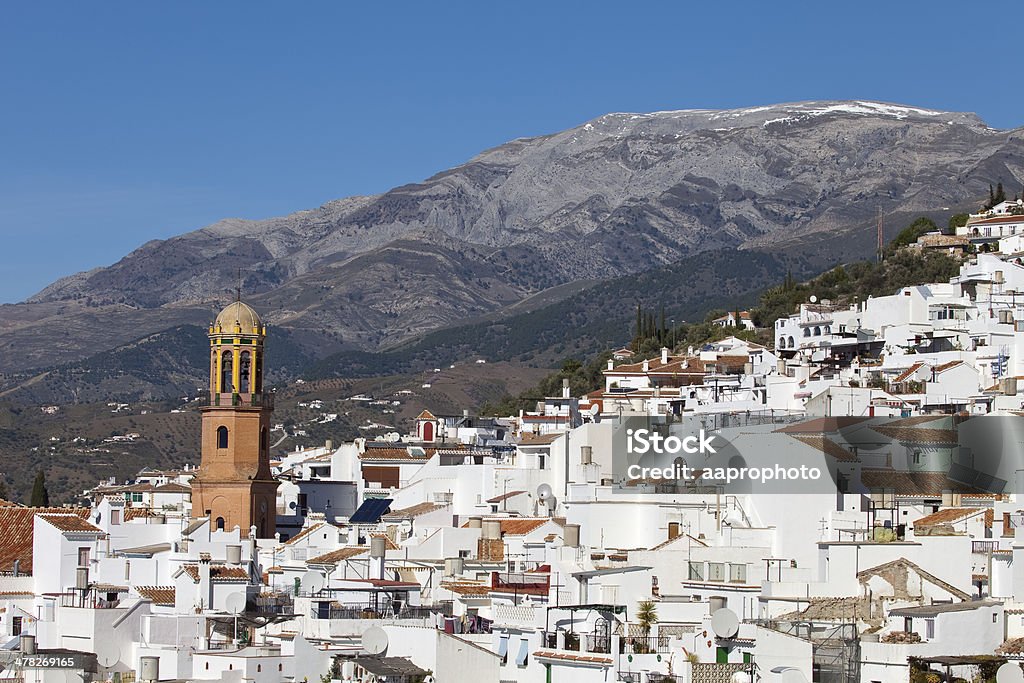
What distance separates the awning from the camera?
30.5 metres

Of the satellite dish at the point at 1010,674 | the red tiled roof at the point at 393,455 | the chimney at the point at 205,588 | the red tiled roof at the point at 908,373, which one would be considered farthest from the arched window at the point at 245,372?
the satellite dish at the point at 1010,674

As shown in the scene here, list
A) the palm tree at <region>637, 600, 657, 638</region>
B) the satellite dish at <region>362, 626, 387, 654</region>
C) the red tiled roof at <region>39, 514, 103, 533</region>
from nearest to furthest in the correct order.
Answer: the satellite dish at <region>362, 626, 387, 654</region> < the palm tree at <region>637, 600, 657, 638</region> < the red tiled roof at <region>39, 514, 103, 533</region>

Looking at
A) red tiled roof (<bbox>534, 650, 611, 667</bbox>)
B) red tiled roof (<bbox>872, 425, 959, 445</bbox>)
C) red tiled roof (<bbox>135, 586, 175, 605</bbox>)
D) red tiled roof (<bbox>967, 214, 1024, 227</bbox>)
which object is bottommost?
red tiled roof (<bbox>534, 650, 611, 667</bbox>)

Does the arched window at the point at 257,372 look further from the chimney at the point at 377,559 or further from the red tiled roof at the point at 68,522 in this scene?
the chimney at the point at 377,559

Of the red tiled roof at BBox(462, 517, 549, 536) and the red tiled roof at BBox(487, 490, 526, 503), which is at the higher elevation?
the red tiled roof at BBox(487, 490, 526, 503)

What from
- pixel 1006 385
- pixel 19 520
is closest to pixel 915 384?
pixel 1006 385

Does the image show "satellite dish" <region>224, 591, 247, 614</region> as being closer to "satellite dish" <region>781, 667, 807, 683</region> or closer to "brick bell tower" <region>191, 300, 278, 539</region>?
"satellite dish" <region>781, 667, 807, 683</region>

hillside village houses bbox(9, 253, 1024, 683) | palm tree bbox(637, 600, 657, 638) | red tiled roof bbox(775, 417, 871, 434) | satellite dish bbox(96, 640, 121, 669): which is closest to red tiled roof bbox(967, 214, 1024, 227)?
hillside village houses bbox(9, 253, 1024, 683)

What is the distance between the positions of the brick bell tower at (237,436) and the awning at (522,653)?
25.7 meters

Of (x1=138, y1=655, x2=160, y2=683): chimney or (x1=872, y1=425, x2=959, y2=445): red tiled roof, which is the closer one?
(x1=138, y1=655, x2=160, y2=683): chimney

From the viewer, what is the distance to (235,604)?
36750 mm

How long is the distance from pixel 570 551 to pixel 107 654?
30.4 feet

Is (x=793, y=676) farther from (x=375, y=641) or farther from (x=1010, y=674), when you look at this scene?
(x=375, y=641)

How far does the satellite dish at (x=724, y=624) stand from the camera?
28406 mm
